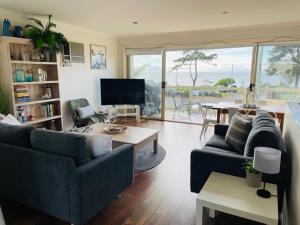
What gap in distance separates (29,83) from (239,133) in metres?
3.54

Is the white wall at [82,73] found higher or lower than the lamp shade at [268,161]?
higher

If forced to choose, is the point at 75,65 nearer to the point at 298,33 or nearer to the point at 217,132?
the point at 217,132

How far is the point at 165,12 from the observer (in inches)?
152

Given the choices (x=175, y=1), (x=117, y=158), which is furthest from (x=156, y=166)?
(x=175, y=1)

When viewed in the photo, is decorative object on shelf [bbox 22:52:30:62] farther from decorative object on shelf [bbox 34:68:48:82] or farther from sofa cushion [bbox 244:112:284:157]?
sofa cushion [bbox 244:112:284:157]

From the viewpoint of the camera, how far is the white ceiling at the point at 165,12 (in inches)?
132

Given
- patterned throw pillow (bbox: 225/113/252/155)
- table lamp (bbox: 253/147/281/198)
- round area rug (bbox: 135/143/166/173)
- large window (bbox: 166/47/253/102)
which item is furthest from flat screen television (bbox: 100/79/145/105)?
table lamp (bbox: 253/147/281/198)

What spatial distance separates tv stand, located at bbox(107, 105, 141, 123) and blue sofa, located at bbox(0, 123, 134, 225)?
13.2ft

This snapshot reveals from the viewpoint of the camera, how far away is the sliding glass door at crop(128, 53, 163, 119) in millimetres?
6502

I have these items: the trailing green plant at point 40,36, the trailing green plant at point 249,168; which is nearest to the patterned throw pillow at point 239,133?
the trailing green plant at point 249,168

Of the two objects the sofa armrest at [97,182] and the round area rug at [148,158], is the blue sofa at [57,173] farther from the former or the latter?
the round area rug at [148,158]

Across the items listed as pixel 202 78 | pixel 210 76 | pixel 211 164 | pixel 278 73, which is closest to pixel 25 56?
pixel 211 164

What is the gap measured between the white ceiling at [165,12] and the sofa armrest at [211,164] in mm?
2376

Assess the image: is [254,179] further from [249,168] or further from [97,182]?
[97,182]
